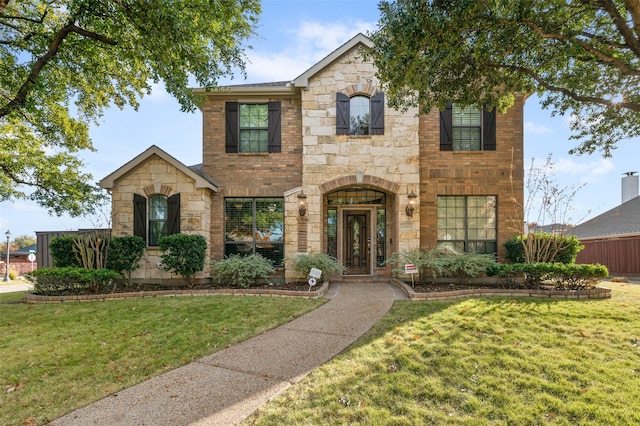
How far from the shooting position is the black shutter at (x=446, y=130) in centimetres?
977

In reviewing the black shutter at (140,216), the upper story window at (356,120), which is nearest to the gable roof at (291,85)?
the upper story window at (356,120)

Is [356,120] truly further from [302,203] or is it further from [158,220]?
[158,220]

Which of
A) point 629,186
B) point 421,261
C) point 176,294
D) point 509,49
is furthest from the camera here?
point 629,186

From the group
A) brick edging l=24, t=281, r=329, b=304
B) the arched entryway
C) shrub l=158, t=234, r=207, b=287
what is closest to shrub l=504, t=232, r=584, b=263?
the arched entryway

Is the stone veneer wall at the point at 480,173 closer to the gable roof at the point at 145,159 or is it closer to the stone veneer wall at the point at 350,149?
the stone veneer wall at the point at 350,149

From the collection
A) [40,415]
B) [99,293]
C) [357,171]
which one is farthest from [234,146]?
[40,415]

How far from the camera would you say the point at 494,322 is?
202 inches

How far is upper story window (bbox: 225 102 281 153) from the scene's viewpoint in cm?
1002

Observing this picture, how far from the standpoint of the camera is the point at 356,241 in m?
10.8

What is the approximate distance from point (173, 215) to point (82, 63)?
204 inches

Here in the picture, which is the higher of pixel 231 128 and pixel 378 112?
pixel 378 112

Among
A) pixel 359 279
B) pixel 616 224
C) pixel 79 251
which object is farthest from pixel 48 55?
pixel 616 224

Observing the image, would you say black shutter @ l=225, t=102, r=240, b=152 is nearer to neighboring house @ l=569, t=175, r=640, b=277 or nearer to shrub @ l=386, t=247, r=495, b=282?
shrub @ l=386, t=247, r=495, b=282

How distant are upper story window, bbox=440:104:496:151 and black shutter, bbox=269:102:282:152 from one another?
512 centimetres
